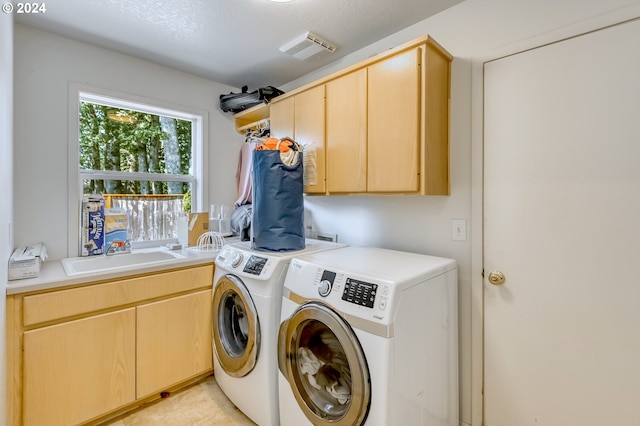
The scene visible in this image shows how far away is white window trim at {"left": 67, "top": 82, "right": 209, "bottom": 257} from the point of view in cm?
209

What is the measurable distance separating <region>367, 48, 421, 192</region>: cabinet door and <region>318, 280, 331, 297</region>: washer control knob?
66cm

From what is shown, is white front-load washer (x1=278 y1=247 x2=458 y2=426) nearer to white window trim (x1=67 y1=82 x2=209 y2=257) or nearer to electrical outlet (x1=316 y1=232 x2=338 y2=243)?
electrical outlet (x1=316 y1=232 x2=338 y2=243)

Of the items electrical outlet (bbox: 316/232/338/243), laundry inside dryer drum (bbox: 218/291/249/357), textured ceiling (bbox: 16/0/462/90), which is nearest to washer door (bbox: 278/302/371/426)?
laundry inside dryer drum (bbox: 218/291/249/357)

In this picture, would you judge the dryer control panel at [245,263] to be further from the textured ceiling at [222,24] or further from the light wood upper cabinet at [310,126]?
the textured ceiling at [222,24]

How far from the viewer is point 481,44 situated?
5.34 feet

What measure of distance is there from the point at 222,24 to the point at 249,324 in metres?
1.89

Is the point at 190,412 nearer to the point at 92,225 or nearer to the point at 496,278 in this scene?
the point at 92,225

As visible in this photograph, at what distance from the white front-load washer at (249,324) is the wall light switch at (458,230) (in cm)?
75

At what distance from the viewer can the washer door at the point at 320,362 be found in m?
1.25

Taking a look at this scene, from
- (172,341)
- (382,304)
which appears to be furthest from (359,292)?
(172,341)

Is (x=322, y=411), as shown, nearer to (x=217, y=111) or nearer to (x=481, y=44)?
(x=481, y=44)

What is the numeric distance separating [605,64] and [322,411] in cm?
200

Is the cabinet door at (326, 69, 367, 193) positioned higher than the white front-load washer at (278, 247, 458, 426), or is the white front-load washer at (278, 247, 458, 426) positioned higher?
the cabinet door at (326, 69, 367, 193)

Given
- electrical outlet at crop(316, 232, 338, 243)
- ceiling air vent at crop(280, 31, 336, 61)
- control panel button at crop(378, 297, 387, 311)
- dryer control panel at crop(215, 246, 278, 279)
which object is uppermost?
→ ceiling air vent at crop(280, 31, 336, 61)
